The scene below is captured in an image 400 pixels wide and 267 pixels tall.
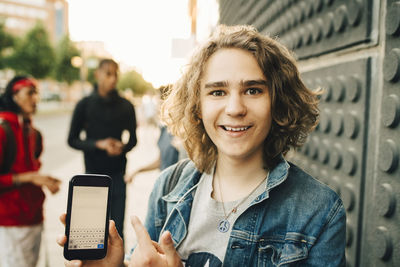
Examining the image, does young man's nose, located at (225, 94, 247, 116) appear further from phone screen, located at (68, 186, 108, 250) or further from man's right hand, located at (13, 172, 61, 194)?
man's right hand, located at (13, 172, 61, 194)

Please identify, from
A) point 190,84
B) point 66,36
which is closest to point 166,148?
point 190,84

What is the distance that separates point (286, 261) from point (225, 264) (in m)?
0.24

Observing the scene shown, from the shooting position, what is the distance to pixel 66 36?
51.3 meters

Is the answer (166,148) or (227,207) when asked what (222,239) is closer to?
(227,207)

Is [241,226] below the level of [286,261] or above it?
above

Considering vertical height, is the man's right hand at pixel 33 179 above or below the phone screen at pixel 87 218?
below

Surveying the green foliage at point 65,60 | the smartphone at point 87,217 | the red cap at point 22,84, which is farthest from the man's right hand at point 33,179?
the green foliage at point 65,60

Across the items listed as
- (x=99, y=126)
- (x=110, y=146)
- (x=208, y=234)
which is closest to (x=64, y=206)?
(x=99, y=126)

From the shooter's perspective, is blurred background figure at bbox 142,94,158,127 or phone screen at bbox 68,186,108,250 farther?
blurred background figure at bbox 142,94,158,127

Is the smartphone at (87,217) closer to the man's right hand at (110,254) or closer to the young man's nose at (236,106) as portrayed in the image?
the man's right hand at (110,254)

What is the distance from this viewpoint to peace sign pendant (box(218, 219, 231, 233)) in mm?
1488

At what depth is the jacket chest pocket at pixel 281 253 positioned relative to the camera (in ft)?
4.44

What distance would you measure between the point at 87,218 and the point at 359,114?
1453mm

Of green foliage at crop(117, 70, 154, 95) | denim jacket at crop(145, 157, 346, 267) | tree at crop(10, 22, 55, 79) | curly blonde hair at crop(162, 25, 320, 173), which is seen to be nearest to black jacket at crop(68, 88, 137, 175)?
curly blonde hair at crop(162, 25, 320, 173)
